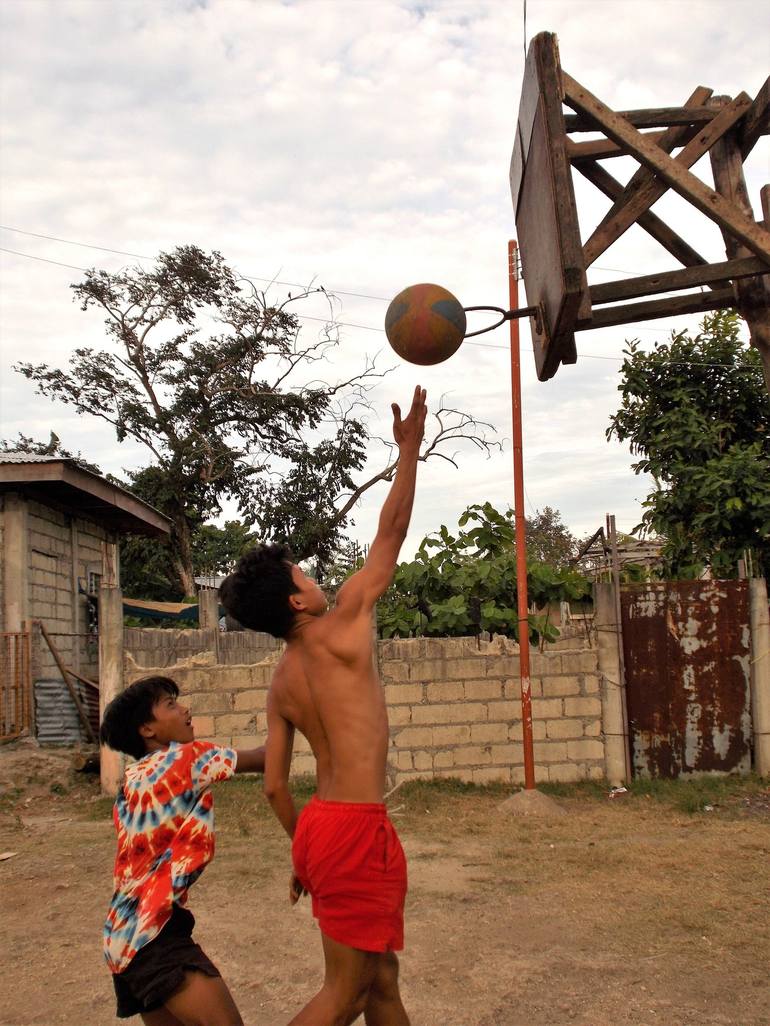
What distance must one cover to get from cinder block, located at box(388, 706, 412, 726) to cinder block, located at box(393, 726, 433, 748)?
6 centimetres

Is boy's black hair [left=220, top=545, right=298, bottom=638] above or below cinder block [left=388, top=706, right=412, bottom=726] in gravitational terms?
above

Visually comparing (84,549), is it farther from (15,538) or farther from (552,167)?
(552,167)

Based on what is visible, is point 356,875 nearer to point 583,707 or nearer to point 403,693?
Answer: point 403,693

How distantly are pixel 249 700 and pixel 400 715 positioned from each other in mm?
1356

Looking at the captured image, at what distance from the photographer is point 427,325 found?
129 inches

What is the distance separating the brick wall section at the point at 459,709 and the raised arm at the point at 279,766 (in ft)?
18.0

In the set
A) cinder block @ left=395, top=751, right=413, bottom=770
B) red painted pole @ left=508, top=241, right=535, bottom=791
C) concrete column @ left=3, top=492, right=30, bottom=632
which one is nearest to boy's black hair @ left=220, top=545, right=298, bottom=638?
red painted pole @ left=508, top=241, right=535, bottom=791

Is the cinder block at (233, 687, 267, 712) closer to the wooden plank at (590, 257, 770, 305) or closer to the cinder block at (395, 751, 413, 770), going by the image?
the cinder block at (395, 751, 413, 770)

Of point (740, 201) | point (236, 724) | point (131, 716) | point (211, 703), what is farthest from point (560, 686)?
point (131, 716)

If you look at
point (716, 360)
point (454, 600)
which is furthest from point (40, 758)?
point (716, 360)

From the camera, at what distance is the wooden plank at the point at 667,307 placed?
134 inches

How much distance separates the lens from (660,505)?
11516mm

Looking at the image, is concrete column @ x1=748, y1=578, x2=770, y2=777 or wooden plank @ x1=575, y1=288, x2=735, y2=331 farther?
concrete column @ x1=748, y1=578, x2=770, y2=777

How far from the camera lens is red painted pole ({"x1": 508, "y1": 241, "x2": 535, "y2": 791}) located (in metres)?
7.77
